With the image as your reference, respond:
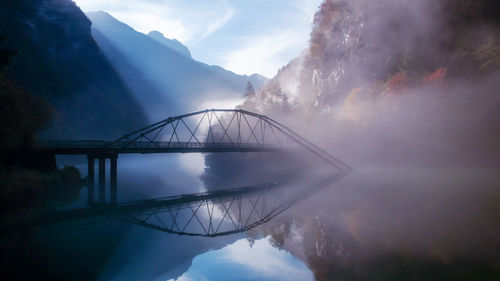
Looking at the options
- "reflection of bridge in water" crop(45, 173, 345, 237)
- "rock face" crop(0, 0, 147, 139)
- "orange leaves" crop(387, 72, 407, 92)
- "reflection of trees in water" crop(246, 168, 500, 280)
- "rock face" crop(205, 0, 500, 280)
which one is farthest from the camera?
"rock face" crop(0, 0, 147, 139)

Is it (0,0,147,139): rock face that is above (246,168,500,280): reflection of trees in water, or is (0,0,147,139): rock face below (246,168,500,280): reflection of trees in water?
above

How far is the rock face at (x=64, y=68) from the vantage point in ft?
333

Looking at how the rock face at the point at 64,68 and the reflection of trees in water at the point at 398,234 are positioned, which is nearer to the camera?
the reflection of trees in water at the point at 398,234

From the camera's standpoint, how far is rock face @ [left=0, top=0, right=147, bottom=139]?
333 ft

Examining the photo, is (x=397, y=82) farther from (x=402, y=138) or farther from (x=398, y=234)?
(x=398, y=234)

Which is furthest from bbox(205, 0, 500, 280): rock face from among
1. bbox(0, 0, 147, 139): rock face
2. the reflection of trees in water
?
bbox(0, 0, 147, 139): rock face

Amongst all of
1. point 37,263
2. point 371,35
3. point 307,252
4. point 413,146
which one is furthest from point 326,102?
point 37,263

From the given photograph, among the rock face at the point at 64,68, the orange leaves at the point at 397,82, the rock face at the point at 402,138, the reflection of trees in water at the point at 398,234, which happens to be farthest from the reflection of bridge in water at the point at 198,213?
the rock face at the point at 64,68

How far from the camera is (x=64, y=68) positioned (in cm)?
12562

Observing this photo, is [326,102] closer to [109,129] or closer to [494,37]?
[494,37]

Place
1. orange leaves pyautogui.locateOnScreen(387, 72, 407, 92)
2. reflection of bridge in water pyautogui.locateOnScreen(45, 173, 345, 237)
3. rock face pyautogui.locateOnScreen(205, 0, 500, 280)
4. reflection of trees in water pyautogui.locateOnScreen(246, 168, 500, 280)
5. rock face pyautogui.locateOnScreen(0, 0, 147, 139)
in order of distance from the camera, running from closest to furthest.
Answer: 1. reflection of trees in water pyautogui.locateOnScreen(246, 168, 500, 280)
2. rock face pyautogui.locateOnScreen(205, 0, 500, 280)
3. reflection of bridge in water pyautogui.locateOnScreen(45, 173, 345, 237)
4. orange leaves pyautogui.locateOnScreen(387, 72, 407, 92)
5. rock face pyautogui.locateOnScreen(0, 0, 147, 139)

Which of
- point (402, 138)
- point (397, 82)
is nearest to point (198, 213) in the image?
point (402, 138)

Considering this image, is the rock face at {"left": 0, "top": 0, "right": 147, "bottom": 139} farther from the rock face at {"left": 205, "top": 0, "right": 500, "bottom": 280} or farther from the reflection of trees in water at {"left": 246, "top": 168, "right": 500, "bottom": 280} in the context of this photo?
the reflection of trees in water at {"left": 246, "top": 168, "right": 500, "bottom": 280}

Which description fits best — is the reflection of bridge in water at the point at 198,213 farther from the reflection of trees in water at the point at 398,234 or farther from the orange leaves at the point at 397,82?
the orange leaves at the point at 397,82
